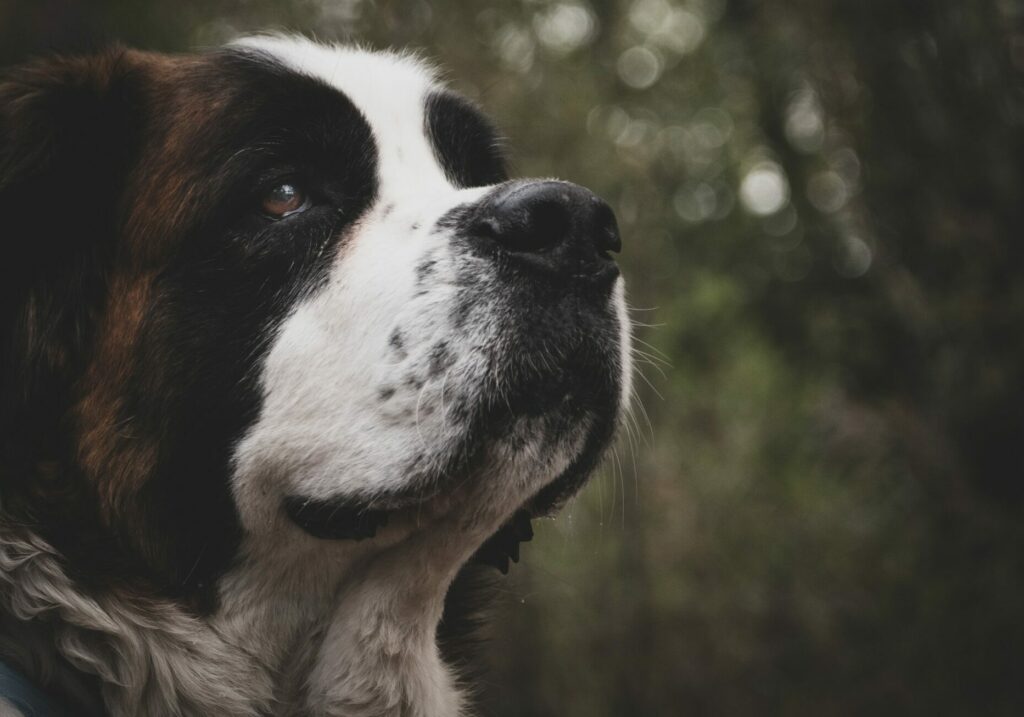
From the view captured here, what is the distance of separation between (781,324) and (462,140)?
3.60m

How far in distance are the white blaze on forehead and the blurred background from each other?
1698mm

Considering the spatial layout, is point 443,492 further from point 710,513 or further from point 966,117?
point 710,513

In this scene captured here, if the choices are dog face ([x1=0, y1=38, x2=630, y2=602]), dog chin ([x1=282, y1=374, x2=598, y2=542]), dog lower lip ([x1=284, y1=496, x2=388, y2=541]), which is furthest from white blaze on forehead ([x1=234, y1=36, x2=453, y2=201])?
dog lower lip ([x1=284, y1=496, x2=388, y2=541])

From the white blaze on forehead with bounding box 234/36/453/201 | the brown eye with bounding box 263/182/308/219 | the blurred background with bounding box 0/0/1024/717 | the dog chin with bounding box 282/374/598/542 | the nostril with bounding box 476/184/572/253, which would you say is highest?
the nostril with bounding box 476/184/572/253

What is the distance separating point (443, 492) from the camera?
2082mm

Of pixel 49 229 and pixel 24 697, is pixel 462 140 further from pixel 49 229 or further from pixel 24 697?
pixel 24 697

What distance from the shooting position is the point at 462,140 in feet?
9.40

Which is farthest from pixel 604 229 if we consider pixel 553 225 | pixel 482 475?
pixel 482 475

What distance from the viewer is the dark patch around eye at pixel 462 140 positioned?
109 inches

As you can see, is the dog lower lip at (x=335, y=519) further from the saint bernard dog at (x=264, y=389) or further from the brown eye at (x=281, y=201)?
the brown eye at (x=281, y=201)

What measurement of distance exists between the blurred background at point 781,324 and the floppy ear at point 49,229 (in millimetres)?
2057

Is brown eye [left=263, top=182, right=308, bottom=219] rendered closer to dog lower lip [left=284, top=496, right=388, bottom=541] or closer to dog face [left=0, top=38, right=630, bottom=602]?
dog face [left=0, top=38, right=630, bottom=602]

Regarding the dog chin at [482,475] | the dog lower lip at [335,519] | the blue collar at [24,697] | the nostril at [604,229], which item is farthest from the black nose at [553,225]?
the blue collar at [24,697]

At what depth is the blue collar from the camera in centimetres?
186
